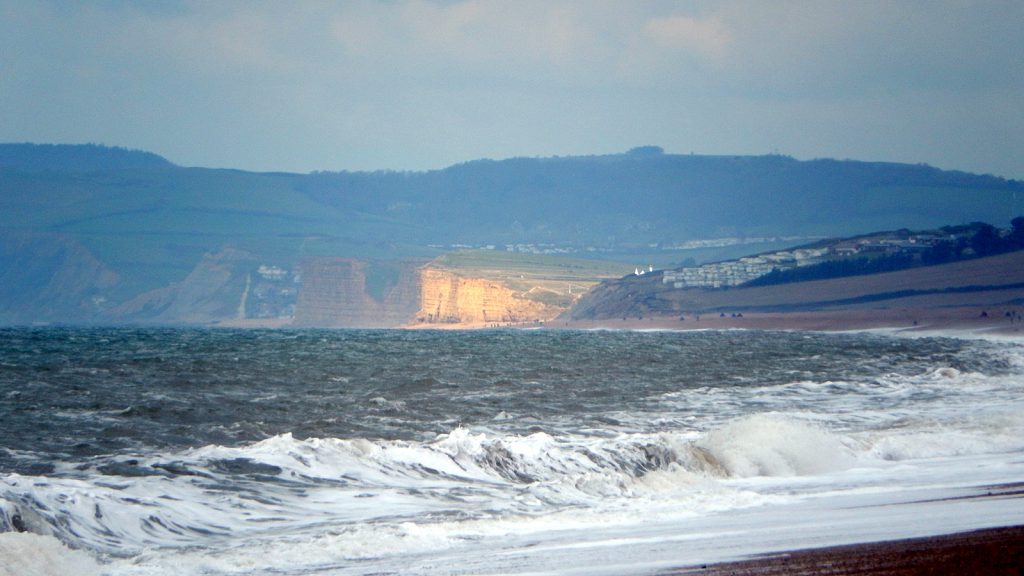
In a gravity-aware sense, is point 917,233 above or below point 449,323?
above

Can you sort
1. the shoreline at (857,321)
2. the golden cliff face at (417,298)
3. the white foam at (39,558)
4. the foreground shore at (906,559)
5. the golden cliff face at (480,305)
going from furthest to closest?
the golden cliff face at (417,298) < the golden cliff face at (480,305) < the shoreline at (857,321) < the white foam at (39,558) < the foreground shore at (906,559)

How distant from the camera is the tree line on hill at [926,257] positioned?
138250 millimetres

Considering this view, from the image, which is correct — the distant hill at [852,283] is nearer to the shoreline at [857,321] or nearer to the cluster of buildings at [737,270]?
the cluster of buildings at [737,270]

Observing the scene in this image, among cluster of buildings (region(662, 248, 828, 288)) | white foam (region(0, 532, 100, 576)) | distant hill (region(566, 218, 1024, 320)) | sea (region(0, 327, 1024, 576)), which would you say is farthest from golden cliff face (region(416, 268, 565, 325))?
white foam (region(0, 532, 100, 576))

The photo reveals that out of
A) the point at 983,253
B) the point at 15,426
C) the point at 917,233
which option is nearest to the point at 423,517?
the point at 15,426

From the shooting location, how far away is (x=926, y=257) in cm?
14100

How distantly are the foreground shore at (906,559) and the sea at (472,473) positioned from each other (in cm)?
51

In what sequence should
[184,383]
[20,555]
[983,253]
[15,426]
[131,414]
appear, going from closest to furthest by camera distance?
[20,555] → [15,426] → [131,414] → [184,383] → [983,253]

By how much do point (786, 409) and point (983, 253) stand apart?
119 m

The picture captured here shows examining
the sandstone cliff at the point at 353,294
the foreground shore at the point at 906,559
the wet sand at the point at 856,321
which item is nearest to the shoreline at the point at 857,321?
the wet sand at the point at 856,321

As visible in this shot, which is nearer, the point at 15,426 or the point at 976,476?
the point at 976,476

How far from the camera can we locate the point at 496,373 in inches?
1577

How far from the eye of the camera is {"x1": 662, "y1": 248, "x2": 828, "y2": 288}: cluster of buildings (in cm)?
16062

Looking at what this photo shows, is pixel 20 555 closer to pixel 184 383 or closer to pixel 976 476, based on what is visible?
pixel 976 476
